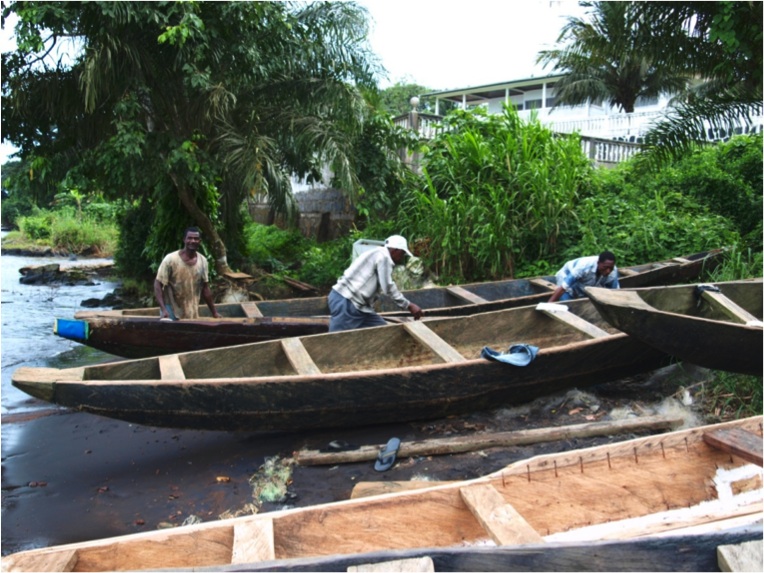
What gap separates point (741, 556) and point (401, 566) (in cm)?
125

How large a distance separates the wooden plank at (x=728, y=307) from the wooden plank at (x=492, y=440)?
0.92 meters

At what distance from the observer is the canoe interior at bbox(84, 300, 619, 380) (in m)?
5.27

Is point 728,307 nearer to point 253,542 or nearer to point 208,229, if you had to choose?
point 253,542

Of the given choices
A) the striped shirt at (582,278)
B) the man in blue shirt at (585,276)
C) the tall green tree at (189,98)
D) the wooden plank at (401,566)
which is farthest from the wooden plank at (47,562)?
the tall green tree at (189,98)

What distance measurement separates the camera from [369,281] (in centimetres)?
623

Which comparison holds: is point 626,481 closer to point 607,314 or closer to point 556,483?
point 556,483

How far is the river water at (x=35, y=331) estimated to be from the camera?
8.03 m

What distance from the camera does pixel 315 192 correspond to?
1628 cm

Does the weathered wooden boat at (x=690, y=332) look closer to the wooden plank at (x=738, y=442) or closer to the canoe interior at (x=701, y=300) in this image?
the canoe interior at (x=701, y=300)

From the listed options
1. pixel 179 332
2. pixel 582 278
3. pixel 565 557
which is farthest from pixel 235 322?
pixel 565 557

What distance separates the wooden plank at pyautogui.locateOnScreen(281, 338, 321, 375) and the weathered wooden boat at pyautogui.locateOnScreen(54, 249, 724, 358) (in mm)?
1172

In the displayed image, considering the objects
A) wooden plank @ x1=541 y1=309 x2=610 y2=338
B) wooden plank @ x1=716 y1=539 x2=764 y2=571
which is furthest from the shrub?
wooden plank @ x1=716 y1=539 x2=764 y2=571

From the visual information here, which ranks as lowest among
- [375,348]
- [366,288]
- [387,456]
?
[387,456]

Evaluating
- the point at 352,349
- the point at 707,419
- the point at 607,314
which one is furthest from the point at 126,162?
the point at 707,419
